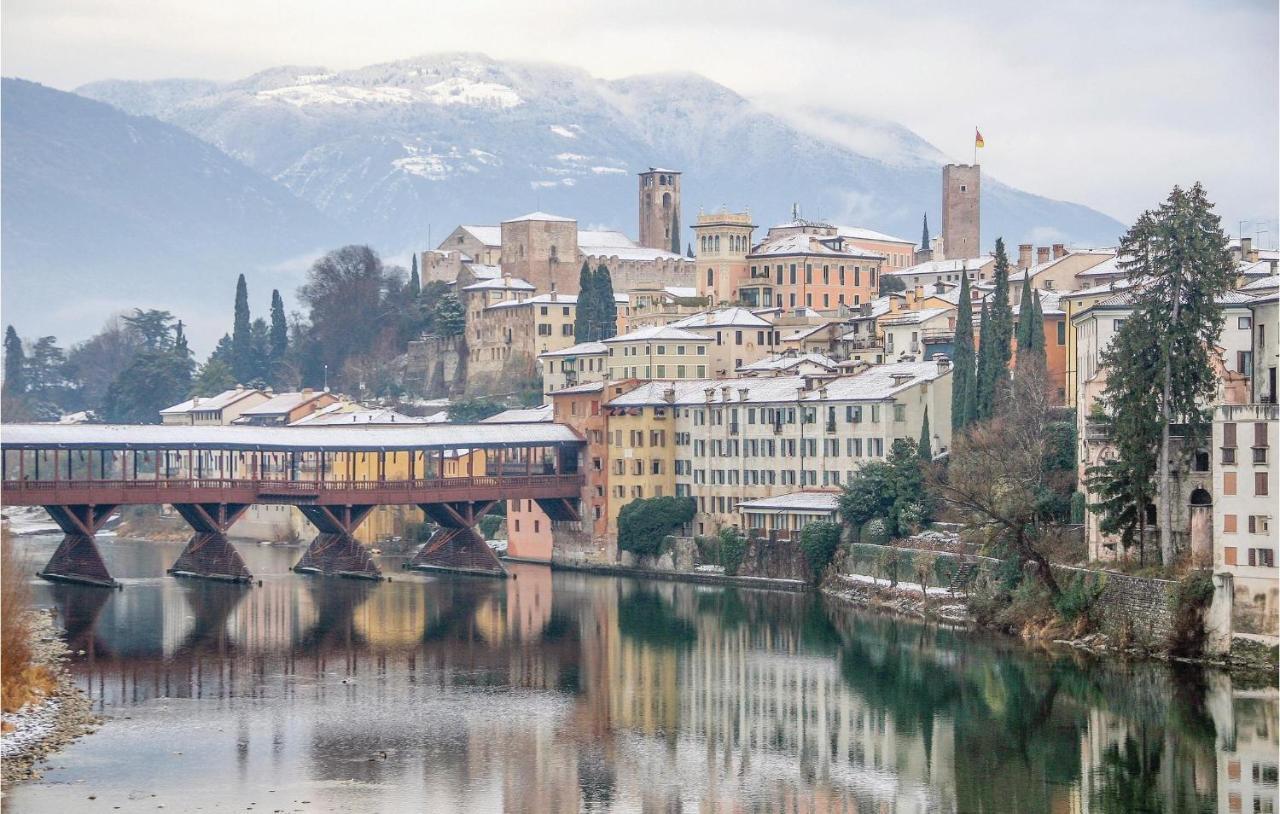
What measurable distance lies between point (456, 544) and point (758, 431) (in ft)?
45.2

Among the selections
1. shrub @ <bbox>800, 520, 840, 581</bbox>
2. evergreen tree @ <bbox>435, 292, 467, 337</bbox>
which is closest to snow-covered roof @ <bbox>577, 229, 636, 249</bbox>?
evergreen tree @ <bbox>435, 292, 467, 337</bbox>

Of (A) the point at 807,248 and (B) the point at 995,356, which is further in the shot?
(A) the point at 807,248

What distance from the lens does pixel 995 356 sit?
81062mm

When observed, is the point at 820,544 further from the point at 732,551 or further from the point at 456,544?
the point at 456,544

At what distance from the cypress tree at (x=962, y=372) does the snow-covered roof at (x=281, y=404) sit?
49884 millimetres

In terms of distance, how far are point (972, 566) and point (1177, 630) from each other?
1322cm

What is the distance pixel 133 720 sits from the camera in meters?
52.7

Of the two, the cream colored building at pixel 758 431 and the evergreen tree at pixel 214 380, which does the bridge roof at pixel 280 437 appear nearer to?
the cream colored building at pixel 758 431

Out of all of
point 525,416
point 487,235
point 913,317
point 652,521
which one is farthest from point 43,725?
point 487,235

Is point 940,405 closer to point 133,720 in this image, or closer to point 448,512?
point 448,512

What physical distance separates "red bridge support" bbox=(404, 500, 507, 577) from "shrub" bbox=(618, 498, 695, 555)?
543 centimetres

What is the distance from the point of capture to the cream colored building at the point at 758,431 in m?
85.6

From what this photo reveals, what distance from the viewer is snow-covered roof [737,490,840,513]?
270 ft

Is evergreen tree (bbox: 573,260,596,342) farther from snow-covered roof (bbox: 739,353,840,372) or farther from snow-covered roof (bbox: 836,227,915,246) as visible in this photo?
snow-covered roof (bbox: 836,227,915,246)
